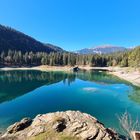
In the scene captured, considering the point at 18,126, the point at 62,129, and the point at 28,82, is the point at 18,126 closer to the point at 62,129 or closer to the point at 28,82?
the point at 62,129

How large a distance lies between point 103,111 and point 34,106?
15573 mm

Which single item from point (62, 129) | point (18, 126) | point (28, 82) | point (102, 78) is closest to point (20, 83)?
point (28, 82)

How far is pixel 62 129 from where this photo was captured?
22.4 m

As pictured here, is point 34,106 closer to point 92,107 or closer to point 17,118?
point 17,118

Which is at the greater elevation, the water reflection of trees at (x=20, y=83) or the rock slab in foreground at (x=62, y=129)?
the rock slab in foreground at (x=62, y=129)

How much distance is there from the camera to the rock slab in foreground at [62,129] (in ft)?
69.2

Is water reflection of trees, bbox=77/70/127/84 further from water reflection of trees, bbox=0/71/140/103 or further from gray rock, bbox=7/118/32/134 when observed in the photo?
gray rock, bbox=7/118/32/134

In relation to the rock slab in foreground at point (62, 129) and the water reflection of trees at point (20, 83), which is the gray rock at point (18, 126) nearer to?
the rock slab in foreground at point (62, 129)

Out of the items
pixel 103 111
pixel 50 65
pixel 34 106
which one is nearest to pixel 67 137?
pixel 103 111

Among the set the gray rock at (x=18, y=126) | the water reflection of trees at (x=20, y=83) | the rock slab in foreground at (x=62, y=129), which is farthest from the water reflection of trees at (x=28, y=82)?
the rock slab in foreground at (x=62, y=129)

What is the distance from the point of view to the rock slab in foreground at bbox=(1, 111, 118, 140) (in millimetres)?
21094

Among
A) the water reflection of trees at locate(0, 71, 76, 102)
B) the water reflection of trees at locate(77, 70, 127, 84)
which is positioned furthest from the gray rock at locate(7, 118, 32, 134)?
the water reflection of trees at locate(77, 70, 127, 84)

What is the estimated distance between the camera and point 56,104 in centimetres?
5106

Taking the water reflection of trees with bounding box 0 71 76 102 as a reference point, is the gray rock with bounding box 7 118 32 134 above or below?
above
